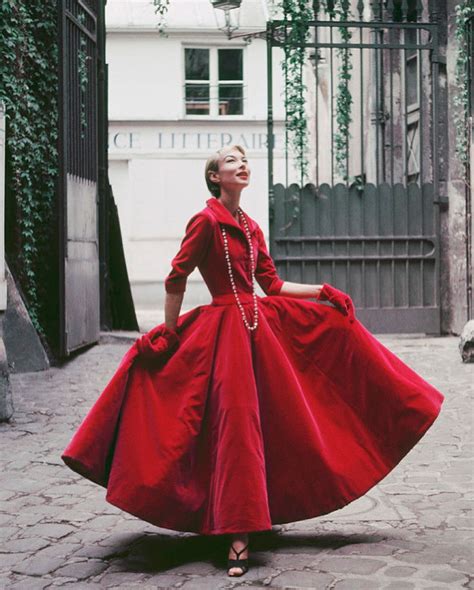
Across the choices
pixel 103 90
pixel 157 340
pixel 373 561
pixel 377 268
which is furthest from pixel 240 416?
pixel 103 90

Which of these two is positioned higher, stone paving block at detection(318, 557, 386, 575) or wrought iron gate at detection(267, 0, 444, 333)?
wrought iron gate at detection(267, 0, 444, 333)

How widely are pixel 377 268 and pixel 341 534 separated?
7.93 m

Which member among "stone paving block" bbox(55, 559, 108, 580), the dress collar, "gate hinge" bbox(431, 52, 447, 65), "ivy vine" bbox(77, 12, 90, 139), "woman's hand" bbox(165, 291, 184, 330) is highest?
"gate hinge" bbox(431, 52, 447, 65)

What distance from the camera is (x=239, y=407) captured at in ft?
12.4

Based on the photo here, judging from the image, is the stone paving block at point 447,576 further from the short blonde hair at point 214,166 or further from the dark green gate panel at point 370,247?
the dark green gate panel at point 370,247

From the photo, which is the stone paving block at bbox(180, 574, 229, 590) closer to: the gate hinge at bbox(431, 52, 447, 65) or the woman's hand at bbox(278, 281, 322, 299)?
the woman's hand at bbox(278, 281, 322, 299)

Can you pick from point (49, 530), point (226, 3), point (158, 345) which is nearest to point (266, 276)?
point (158, 345)

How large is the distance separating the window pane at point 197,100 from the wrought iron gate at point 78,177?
12.0 meters

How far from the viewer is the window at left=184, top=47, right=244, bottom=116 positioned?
23469 mm

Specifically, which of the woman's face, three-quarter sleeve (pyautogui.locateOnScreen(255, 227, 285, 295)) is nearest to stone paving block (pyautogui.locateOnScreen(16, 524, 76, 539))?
three-quarter sleeve (pyautogui.locateOnScreen(255, 227, 285, 295))

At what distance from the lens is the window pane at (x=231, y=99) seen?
2362 cm

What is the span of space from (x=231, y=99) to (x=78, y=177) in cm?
1357

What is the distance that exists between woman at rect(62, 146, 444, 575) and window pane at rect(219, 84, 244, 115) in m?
19.9

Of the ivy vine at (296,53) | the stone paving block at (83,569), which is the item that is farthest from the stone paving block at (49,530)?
the ivy vine at (296,53)
